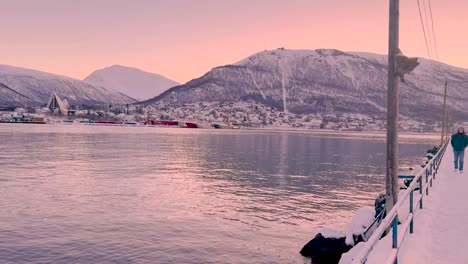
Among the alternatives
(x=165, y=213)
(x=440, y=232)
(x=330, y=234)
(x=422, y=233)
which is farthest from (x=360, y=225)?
(x=165, y=213)

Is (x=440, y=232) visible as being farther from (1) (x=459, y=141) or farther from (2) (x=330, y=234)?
(1) (x=459, y=141)

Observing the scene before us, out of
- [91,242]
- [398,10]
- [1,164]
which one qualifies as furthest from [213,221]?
[1,164]

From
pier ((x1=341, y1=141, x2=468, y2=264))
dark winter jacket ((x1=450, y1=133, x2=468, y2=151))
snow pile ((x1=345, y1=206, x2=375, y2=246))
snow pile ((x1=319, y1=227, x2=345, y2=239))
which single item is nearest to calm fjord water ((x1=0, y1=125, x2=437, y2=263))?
snow pile ((x1=319, y1=227, x2=345, y2=239))

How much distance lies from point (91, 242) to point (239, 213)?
29.1ft

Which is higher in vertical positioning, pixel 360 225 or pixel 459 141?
pixel 459 141

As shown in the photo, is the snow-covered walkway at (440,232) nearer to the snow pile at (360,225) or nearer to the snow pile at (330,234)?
the snow pile at (360,225)

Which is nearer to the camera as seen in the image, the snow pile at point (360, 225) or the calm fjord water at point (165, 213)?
the snow pile at point (360, 225)

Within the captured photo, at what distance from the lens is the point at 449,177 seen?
25125mm

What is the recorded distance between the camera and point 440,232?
12148 millimetres

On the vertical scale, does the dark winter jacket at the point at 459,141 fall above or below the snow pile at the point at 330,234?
above

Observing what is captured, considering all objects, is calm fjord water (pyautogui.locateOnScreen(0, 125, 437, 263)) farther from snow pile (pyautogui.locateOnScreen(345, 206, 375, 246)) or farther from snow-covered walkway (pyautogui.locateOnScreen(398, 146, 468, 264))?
snow-covered walkway (pyautogui.locateOnScreen(398, 146, 468, 264))

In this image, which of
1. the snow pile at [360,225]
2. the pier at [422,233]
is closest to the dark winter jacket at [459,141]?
the pier at [422,233]

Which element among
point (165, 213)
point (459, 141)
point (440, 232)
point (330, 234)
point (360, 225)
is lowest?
point (165, 213)

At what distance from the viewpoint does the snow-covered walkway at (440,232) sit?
9.88 metres
